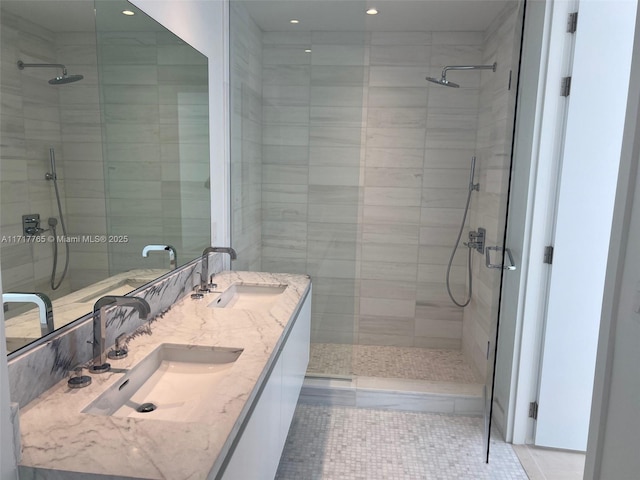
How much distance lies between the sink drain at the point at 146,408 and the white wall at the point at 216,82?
4.71 feet

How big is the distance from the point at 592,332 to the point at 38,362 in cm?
244

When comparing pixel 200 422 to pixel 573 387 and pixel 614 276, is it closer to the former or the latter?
pixel 614 276

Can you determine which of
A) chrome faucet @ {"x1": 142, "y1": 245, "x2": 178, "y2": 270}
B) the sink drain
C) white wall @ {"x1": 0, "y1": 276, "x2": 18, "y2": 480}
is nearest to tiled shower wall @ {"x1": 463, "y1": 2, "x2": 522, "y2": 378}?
chrome faucet @ {"x1": 142, "y1": 245, "x2": 178, "y2": 270}

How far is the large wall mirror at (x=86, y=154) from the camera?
1137mm

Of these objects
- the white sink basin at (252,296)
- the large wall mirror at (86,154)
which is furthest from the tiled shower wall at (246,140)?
the large wall mirror at (86,154)

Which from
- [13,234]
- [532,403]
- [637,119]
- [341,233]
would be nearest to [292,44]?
[341,233]

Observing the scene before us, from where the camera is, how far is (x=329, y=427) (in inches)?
107

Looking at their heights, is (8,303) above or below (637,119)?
below

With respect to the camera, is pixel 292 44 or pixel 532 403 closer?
pixel 532 403

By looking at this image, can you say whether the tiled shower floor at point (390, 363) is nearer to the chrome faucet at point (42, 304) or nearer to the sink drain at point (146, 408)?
the sink drain at point (146, 408)

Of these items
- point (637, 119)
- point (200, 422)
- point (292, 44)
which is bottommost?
point (200, 422)

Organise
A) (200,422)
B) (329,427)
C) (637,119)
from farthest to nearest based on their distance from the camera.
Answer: (329,427), (637,119), (200,422)

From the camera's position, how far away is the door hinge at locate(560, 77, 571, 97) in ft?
7.36

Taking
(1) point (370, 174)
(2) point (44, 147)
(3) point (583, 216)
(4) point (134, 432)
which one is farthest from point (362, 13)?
(4) point (134, 432)
